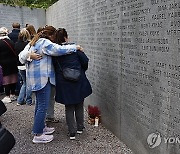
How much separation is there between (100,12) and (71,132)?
2.08 meters

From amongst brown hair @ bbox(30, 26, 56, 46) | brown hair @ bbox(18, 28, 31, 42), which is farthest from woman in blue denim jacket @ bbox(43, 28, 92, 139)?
brown hair @ bbox(18, 28, 31, 42)

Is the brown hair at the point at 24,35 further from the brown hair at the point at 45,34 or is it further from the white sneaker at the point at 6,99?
the brown hair at the point at 45,34

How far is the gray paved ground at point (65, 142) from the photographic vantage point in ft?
14.3

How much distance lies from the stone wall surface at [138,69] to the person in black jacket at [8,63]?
2208mm

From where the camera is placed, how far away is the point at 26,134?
511cm

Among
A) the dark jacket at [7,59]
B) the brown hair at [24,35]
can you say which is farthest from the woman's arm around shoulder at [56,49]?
the dark jacket at [7,59]

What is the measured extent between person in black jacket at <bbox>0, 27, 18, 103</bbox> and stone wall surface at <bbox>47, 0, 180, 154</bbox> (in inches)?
86.9

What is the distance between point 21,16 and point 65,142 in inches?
355

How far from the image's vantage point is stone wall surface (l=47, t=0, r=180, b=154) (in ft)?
10.3

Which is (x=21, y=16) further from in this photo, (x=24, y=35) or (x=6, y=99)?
(x=24, y=35)

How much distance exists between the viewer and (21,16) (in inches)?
498

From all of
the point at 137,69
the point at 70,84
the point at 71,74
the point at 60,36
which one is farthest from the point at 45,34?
the point at 137,69

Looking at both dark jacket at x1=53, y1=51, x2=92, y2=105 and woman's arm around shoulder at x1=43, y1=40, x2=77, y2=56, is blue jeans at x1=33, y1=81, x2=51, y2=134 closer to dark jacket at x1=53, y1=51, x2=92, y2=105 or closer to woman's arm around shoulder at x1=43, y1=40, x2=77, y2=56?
dark jacket at x1=53, y1=51, x2=92, y2=105

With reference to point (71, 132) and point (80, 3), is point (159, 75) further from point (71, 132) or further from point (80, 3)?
point (80, 3)
